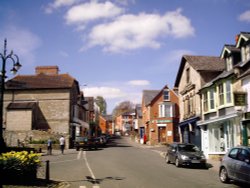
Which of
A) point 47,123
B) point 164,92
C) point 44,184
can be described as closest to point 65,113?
point 47,123

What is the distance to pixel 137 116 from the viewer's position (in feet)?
249

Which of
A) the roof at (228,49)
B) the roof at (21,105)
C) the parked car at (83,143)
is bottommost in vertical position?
the parked car at (83,143)

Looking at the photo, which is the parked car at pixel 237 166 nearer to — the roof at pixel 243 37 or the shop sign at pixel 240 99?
the shop sign at pixel 240 99

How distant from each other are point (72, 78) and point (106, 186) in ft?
117

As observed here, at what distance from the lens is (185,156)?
19.4m

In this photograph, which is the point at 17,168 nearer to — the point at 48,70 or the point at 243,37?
the point at 243,37

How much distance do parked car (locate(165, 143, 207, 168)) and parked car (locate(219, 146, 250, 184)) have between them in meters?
5.52

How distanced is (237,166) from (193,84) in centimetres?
1765

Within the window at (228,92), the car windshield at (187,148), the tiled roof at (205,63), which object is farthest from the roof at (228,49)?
the car windshield at (187,148)

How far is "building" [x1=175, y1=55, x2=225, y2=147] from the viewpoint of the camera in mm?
28141

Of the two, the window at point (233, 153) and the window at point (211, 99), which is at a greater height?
the window at point (211, 99)

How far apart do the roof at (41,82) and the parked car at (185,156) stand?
2558cm

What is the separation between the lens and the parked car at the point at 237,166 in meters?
11.5

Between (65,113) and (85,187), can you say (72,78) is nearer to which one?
(65,113)
